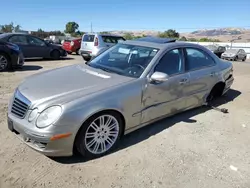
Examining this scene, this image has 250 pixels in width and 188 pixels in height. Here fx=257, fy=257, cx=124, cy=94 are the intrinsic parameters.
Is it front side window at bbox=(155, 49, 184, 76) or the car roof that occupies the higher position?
the car roof

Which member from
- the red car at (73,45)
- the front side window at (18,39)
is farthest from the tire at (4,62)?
the red car at (73,45)

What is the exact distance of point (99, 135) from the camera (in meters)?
3.39

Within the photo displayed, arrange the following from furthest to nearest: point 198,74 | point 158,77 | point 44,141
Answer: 1. point 198,74
2. point 158,77
3. point 44,141

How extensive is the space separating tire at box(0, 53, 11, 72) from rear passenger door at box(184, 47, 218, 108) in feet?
22.8

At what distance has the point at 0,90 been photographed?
634cm

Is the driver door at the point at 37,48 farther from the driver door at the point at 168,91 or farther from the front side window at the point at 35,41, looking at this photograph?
the driver door at the point at 168,91

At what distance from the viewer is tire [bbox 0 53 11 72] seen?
9047 mm

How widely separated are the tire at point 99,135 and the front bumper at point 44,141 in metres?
0.15

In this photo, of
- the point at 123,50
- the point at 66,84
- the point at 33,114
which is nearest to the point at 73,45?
the point at 123,50

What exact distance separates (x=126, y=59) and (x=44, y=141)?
2.06 metres

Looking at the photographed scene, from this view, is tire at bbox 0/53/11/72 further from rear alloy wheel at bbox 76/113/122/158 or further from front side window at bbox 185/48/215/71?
rear alloy wheel at bbox 76/113/122/158

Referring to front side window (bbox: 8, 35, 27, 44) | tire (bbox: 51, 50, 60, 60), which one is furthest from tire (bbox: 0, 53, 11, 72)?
tire (bbox: 51, 50, 60, 60)

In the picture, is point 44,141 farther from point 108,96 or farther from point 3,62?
point 3,62

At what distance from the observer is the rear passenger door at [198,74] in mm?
4668
